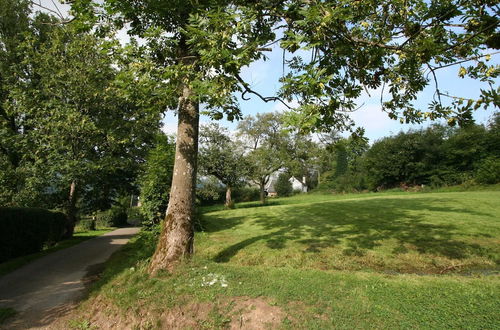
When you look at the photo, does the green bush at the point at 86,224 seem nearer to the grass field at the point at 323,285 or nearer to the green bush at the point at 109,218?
the green bush at the point at 109,218

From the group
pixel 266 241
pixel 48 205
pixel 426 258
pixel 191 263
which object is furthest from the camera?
pixel 48 205

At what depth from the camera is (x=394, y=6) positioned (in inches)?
183

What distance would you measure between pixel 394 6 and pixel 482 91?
195cm

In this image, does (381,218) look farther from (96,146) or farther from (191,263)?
(96,146)

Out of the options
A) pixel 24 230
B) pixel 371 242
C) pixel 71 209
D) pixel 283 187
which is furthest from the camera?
pixel 283 187

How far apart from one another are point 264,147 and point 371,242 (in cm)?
2330

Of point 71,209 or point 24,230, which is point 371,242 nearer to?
point 24,230

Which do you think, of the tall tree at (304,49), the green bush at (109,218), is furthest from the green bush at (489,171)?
the green bush at (109,218)

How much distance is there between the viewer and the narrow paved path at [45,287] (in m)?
5.52

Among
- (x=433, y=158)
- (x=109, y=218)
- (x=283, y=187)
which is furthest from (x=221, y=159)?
(x=283, y=187)

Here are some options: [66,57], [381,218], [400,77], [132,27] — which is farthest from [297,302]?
[66,57]

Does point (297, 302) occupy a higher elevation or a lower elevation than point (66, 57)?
lower

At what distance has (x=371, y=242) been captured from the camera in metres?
8.93

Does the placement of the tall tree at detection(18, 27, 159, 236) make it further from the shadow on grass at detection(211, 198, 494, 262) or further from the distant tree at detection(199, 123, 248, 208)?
the distant tree at detection(199, 123, 248, 208)
